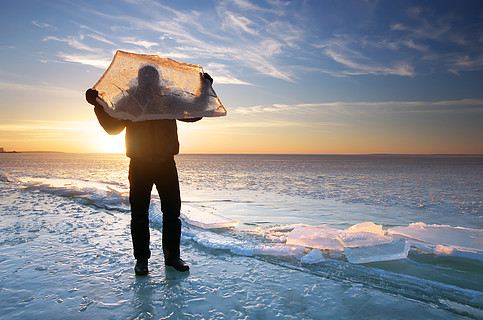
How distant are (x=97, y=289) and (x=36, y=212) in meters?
4.34

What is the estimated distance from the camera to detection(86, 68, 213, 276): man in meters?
2.88

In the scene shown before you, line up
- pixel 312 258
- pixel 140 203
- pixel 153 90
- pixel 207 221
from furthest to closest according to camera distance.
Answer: pixel 207 221, pixel 312 258, pixel 140 203, pixel 153 90

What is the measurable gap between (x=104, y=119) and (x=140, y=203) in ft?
2.87

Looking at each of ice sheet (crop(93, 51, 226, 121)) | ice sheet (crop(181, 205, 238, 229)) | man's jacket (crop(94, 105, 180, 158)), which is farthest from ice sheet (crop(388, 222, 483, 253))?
man's jacket (crop(94, 105, 180, 158))

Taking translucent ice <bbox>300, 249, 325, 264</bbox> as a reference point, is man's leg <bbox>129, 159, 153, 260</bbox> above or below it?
above

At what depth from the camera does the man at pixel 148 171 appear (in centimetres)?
288

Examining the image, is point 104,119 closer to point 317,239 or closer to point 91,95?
point 91,95

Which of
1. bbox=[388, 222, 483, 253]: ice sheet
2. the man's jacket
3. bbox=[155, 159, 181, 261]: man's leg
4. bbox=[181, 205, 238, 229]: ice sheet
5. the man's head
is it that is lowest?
bbox=[181, 205, 238, 229]: ice sheet

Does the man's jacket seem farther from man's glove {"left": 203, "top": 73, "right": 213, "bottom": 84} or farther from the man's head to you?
man's glove {"left": 203, "top": 73, "right": 213, "bottom": 84}

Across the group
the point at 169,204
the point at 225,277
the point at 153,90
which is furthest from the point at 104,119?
the point at 225,277

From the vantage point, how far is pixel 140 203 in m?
3.03

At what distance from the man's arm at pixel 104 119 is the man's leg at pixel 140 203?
34 centimetres

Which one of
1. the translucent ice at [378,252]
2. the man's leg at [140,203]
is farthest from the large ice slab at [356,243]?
the man's leg at [140,203]

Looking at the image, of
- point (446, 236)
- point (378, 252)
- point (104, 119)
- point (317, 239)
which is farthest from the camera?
point (446, 236)
